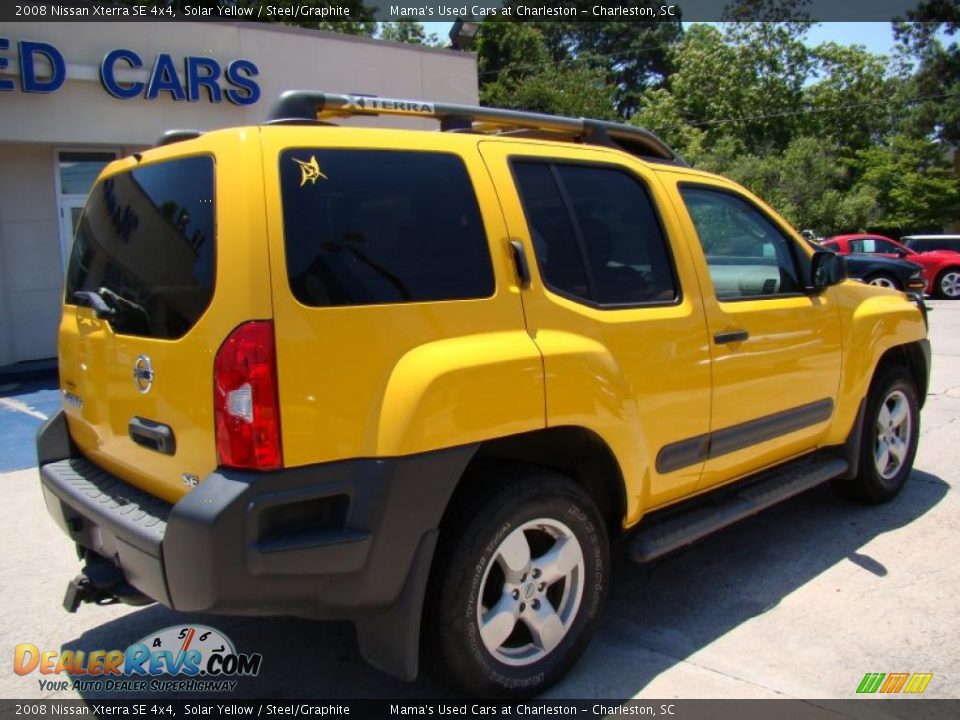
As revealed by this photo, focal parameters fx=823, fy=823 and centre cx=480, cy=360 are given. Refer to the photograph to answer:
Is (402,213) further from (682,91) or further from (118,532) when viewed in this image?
(682,91)

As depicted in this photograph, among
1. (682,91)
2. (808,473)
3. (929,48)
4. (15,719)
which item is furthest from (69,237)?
(929,48)

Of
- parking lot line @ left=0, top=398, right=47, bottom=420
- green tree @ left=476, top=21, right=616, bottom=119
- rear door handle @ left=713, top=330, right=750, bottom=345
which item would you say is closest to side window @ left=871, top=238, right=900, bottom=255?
green tree @ left=476, top=21, right=616, bottom=119

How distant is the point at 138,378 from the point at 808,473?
10.7ft

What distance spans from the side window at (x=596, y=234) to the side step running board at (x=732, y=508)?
0.97m

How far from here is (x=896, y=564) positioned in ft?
13.6

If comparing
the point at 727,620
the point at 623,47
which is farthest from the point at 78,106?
the point at 623,47

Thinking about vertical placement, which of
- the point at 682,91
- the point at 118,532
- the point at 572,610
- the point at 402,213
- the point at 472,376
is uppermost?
the point at 682,91

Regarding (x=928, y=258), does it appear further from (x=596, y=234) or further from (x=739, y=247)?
(x=596, y=234)

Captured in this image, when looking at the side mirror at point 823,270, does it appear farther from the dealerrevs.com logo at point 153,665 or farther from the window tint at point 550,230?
the dealerrevs.com logo at point 153,665

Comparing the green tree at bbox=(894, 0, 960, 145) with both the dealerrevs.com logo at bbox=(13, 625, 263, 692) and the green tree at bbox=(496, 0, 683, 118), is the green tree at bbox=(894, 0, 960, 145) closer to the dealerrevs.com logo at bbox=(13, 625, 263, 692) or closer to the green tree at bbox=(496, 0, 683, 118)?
the green tree at bbox=(496, 0, 683, 118)

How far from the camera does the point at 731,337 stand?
142 inches

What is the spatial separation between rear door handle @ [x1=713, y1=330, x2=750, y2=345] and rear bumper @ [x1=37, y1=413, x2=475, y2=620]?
1454mm

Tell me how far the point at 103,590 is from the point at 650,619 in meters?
2.23

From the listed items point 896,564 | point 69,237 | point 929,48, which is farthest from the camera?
point 929,48
